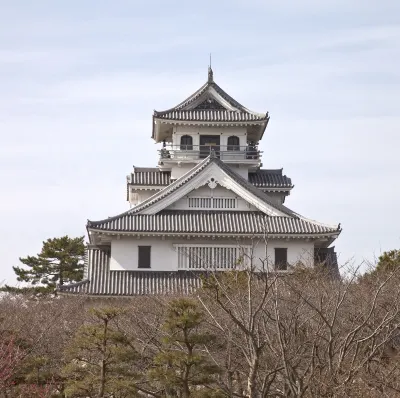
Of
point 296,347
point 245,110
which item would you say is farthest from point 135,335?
point 245,110

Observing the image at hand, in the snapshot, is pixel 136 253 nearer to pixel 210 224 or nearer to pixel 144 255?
pixel 144 255

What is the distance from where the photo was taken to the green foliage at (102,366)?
50.9 ft

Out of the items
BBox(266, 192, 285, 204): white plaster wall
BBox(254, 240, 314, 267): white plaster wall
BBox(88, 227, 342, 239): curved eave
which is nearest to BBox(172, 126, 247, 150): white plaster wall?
BBox(266, 192, 285, 204): white plaster wall

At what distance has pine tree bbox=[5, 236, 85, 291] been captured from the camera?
44.2 meters

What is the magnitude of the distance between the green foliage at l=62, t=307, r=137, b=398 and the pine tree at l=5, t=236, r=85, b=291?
2770cm

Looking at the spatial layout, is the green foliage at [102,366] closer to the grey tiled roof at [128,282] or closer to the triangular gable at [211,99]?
the grey tiled roof at [128,282]

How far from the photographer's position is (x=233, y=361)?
16672 millimetres

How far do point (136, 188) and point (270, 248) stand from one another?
23.8ft

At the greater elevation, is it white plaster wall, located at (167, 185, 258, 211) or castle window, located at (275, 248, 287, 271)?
white plaster wall, located at (167, 185, 258, 211)

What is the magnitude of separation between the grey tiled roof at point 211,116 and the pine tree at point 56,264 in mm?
12406

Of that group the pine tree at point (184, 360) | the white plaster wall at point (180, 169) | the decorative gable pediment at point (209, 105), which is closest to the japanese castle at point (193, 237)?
the white plaster wall at point (180, 169)

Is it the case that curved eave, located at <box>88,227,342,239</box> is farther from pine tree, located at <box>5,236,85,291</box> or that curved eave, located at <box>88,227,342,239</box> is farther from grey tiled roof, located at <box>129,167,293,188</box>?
pine tree, located at <box>5,236,85,291</box>

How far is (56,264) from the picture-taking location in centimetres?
4488

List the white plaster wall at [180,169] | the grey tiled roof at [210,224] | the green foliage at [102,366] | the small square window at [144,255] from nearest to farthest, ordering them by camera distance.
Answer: the green foliage at [102,366] < the grey tiled roof at [210,224] < the small square window at [144,255] < the white plaster wall at [180,169]
